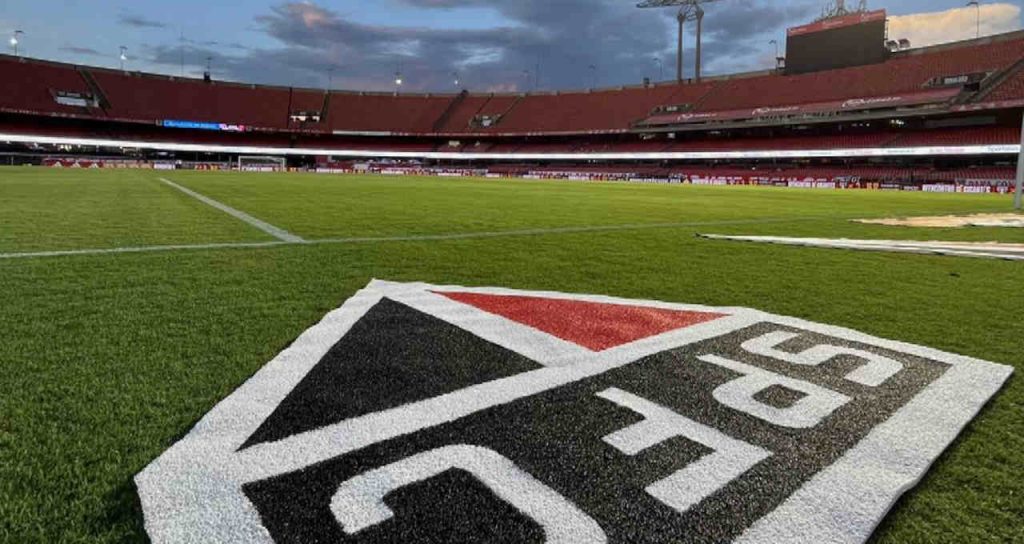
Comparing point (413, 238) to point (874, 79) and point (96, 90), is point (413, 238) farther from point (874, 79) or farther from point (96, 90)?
point (96, 90)

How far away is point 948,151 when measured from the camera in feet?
138

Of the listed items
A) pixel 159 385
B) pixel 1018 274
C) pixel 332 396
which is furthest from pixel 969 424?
pixel 1018 274

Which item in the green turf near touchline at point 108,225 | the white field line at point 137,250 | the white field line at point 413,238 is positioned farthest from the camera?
the green turf near touchline at point 108,225

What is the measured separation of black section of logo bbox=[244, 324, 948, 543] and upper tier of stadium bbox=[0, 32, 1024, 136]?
5020 cm

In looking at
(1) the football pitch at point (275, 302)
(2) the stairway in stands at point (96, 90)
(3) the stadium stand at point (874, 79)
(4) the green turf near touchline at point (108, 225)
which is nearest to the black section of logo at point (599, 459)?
(1) the football pitch at point (275, 302)

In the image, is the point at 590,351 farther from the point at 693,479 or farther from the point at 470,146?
the point at 470,146

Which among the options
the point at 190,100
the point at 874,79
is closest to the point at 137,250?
the point at 874,79

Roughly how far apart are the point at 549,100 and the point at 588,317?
78872 mm

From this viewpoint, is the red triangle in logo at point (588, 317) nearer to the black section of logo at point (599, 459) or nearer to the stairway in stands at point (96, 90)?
the black section of logo at point (599, 459)

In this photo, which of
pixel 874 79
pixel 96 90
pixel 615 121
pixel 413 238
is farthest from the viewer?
pixel 615 121

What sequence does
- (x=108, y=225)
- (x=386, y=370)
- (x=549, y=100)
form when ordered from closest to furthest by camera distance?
(x=386, y=370) < (x=108, y=225) < (x=549, y=100)

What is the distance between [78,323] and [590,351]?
271 cm

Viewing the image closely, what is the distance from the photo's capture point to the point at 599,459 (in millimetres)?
1846

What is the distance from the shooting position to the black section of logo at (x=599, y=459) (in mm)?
1501
